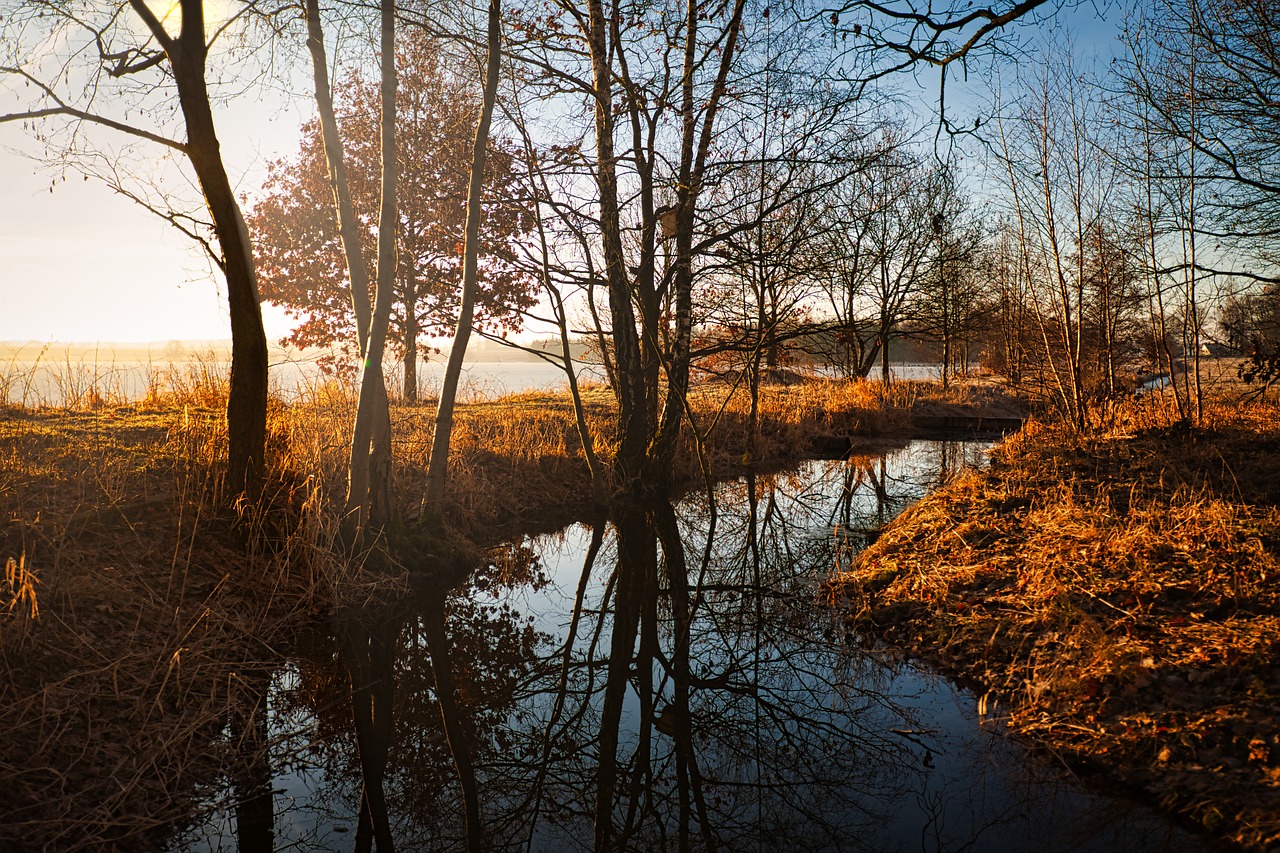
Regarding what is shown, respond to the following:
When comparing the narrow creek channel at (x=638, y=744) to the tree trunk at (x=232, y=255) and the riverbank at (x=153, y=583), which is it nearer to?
the riverbank at (x=153, y=583)

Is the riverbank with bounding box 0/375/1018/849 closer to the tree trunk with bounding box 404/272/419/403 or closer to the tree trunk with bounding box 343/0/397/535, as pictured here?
the tree trunk with bounding box 343/0/397/535

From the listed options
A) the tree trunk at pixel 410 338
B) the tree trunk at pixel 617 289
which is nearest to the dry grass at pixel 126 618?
the tree trunk at pixel 617 289

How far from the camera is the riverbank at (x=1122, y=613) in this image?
330 cm

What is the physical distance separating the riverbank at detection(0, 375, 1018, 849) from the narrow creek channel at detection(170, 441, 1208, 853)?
1.00 ft

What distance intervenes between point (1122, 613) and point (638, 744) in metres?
3.17

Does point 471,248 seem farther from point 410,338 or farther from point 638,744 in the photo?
point 410,338

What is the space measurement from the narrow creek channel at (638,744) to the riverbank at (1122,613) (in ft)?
0.78

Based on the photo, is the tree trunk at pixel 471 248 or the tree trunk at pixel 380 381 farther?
the tree trunk at pixel 471 248

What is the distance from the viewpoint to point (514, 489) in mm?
9961

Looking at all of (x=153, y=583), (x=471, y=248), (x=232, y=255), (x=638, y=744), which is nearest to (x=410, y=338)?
(x=471, y=248)

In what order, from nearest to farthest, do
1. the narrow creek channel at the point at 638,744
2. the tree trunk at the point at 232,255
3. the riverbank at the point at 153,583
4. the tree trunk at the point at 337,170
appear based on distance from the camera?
the narrow creek channel at the point at 638,744, the riverbank at the point at 153,583, the tree trunk at the point at 232,255, the tree trunk at the point at 337,170

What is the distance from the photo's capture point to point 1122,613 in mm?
4422

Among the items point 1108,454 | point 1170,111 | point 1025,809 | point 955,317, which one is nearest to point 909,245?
point 955,317

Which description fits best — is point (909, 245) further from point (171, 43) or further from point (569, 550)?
point (171, 43)
